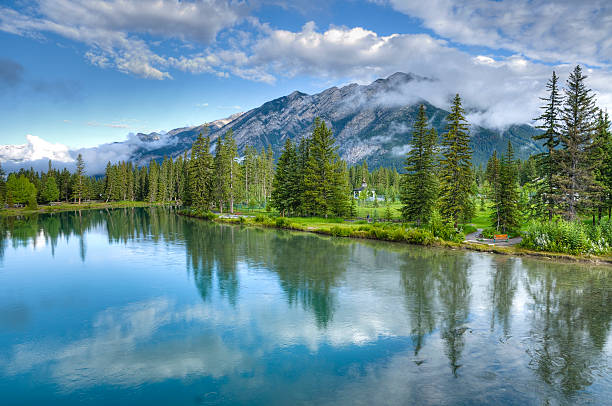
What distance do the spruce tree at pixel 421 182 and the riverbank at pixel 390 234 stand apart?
3345mm

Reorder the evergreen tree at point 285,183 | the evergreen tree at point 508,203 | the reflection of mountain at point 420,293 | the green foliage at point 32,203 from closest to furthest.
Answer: the reflection of mountain at point 420,293, the evergreen tree at point 508,203, the evergreen tree at point 285,183, the green foliage at point 32,203

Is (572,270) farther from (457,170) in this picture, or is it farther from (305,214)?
(305,214)

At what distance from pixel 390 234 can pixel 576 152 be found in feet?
70.2

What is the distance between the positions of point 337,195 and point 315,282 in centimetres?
4226

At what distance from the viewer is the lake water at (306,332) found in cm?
1243

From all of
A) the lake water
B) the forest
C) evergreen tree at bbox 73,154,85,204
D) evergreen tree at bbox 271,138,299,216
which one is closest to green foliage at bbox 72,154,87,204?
evergreen tree at bbox 73,154,85,204

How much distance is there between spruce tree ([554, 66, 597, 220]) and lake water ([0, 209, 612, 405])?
9894 mm

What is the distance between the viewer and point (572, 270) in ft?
96.8

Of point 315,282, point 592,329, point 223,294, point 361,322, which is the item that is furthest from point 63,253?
point 592,329

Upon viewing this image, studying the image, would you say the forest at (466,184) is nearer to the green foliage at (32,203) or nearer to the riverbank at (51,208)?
the riverbank at (51,208)

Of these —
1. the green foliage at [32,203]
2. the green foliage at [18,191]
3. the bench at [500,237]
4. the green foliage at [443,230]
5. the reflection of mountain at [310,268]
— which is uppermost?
the green foliage at [18,191]

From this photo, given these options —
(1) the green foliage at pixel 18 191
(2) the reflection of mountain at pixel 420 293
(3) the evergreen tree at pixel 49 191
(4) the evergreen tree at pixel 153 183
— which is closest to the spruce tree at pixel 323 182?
(2) the reflection of mountain at pixel 420 293

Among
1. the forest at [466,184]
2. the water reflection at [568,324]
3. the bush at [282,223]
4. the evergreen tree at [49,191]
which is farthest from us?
the evergreen tree at [49,191]

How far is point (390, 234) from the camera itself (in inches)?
1791
